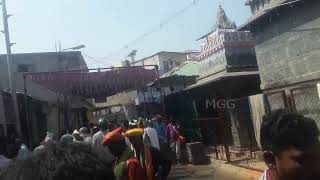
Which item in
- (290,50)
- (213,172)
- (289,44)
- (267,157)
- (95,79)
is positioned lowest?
(213,172)

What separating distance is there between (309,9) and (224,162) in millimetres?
5264

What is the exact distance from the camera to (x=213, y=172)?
13586 mm

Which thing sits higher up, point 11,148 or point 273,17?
point 273,17

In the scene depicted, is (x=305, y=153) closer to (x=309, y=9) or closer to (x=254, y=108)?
(x=309, y=9)

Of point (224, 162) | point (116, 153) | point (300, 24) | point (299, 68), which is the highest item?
point (300, 24)

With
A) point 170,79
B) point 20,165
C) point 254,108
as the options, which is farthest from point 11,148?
point 170,79

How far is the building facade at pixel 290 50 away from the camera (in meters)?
10.4

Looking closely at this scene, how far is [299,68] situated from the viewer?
11.1 m

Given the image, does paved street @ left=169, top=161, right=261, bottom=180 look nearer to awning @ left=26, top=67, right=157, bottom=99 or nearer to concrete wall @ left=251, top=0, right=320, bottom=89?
concrete wall @ left=251, top=0, right=320, bottom=89

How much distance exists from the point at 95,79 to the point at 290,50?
1024 centimetres

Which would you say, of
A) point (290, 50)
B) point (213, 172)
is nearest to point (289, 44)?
point (290, 50)

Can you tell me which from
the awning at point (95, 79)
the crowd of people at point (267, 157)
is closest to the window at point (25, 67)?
the awning at point (95, 79)

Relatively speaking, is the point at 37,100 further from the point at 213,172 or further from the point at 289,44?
the point at 289,44

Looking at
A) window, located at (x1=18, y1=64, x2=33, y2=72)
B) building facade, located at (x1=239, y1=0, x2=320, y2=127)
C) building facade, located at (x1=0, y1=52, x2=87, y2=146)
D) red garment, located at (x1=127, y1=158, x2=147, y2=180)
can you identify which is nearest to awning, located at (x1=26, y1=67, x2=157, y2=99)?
building facade, located at (x1=0, y1=52, x2=87, y2=146)
